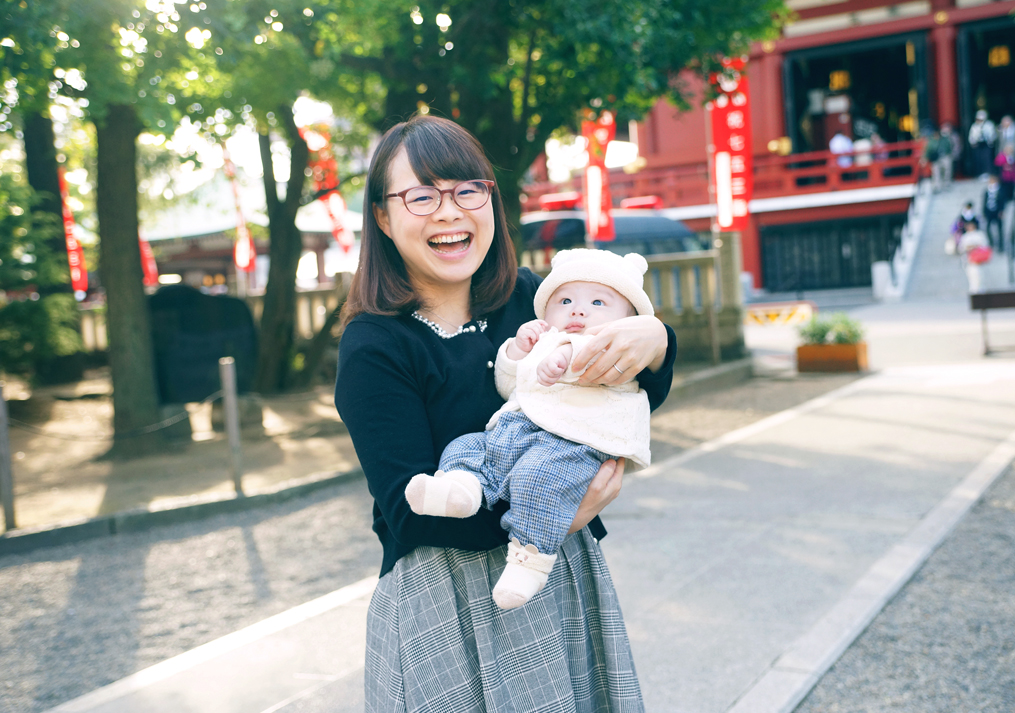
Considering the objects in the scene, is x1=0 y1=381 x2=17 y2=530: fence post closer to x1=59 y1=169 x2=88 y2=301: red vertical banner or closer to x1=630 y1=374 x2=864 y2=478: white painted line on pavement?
x1=630 y1=374 x2=864 y2=478: white painted line on pavement

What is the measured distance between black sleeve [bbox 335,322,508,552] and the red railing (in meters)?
20.8

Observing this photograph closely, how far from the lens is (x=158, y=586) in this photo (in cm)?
532

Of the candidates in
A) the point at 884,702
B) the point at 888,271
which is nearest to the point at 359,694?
the point at 884,702

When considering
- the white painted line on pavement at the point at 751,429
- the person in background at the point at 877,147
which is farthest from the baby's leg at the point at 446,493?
the person in background at the point at 877,147

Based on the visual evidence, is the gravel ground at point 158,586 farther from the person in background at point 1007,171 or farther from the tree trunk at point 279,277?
the person in background at point 1007,171

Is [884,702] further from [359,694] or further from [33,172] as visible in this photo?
[33,172]

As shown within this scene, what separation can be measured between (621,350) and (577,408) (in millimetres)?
144

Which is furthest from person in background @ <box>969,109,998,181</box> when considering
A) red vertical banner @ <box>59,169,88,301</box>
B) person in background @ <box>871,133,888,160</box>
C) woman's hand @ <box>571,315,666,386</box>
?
woman's hand @ <box>571,315,666,386</box>

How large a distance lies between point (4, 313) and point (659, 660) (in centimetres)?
1177

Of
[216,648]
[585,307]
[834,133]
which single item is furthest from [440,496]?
[834,133]

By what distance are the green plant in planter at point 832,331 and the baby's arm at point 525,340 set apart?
1093cm

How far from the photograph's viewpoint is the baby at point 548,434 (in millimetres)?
1673

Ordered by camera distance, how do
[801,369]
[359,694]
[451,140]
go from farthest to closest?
[801,369]
[359,694]
[451,140]

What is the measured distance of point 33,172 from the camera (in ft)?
50.4
